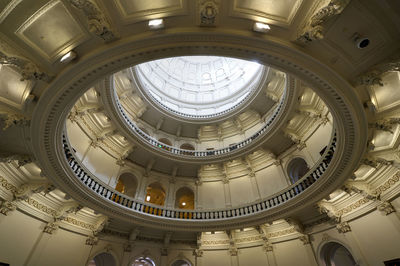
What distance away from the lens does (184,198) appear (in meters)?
17.4

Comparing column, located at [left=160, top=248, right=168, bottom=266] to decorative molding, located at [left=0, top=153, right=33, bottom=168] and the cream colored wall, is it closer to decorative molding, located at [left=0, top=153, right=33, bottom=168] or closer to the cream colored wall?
the cream colored wall

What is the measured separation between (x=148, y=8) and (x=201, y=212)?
433 inches

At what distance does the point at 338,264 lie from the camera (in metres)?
14.7

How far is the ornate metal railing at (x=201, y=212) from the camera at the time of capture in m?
9.29

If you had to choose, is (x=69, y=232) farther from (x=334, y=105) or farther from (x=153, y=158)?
(x=334, y=105)

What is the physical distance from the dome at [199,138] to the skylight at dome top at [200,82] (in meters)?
1.04

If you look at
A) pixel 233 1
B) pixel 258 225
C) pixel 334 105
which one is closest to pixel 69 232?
pixel 258 225

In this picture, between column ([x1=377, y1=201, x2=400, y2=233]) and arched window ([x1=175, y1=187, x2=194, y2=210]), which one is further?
arched window ([x1=175, y1=187, x2=194, y2=210])

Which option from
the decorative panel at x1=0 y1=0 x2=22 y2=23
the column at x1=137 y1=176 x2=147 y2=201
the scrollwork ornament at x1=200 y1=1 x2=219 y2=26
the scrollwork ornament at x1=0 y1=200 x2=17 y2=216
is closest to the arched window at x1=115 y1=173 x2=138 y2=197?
the column at x1=137 y1=176 x2=147 y2=201

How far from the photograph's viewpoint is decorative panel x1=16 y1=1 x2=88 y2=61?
184 inches

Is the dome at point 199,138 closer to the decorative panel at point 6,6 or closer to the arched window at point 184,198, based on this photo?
the decorative panel at point 6,6

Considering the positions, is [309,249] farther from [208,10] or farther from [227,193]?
[208,10]

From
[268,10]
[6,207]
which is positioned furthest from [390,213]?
[6,207]

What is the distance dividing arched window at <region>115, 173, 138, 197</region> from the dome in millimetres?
112
